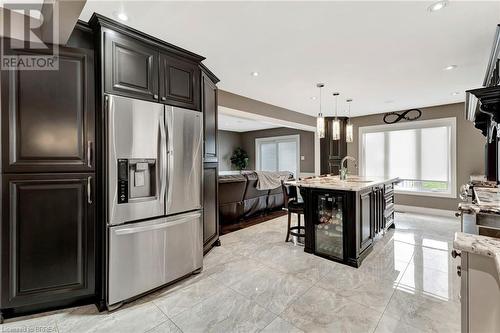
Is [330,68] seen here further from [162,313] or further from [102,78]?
[162,313]

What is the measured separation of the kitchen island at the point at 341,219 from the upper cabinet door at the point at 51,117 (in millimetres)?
2535

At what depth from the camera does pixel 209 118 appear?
10.2 ft

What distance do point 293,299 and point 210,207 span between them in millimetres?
1584

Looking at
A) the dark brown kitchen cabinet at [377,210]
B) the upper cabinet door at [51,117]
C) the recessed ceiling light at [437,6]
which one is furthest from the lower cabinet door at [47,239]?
the dark brown kitchen cabinet at [377,210]

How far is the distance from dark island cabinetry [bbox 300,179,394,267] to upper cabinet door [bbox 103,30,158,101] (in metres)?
2.31

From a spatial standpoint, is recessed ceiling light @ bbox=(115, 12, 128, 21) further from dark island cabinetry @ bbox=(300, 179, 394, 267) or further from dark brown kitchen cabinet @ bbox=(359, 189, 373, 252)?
dark brown kitchen cabinet @ bbox=(359, 189, 373, 252)

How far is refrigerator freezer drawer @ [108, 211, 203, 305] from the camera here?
1961 millimetres

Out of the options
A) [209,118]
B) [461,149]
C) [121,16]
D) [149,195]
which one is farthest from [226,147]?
[121,16]

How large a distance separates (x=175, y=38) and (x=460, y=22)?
8.73 feet

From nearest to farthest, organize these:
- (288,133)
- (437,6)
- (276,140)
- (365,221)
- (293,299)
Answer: (437,6) < (293,299) < (365,221) < (288,133) < (276,140)

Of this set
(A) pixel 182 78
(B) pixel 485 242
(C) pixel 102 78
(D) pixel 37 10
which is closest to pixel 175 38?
(A) pixel 182 78

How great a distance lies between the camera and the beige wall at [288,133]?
25.2 ft

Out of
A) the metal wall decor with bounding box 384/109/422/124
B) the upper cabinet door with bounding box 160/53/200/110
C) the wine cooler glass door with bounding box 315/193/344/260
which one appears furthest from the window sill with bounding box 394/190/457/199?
the upper cabinet door with bounding box 160/53/200/110

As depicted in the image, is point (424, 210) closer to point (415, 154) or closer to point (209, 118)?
point (415, 154)
